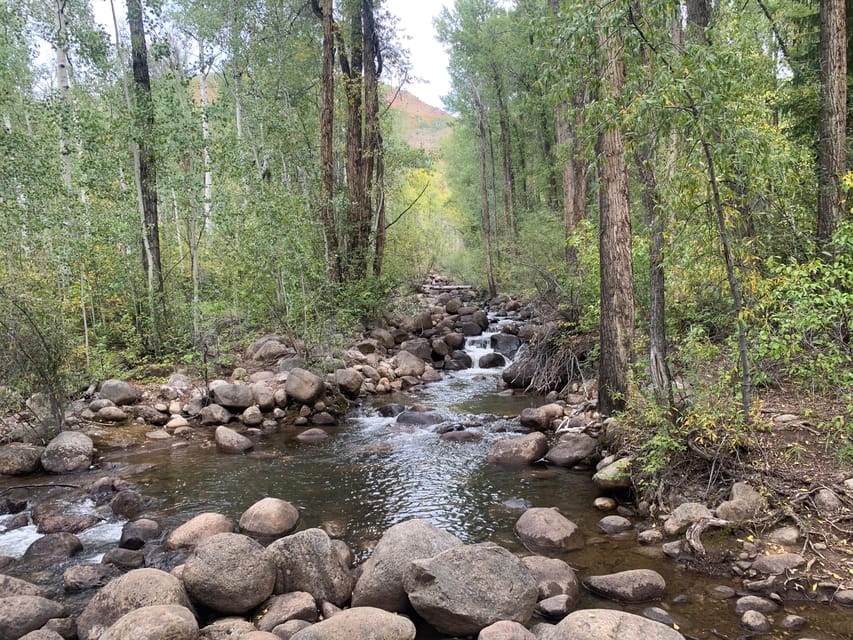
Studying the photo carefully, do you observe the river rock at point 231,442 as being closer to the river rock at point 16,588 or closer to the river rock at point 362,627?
the river rock at point 16,588

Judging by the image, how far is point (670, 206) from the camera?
16.0ft

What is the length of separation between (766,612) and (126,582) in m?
4.59

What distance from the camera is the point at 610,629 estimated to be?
10.9 feet

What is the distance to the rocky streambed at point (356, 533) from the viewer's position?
3.88 m

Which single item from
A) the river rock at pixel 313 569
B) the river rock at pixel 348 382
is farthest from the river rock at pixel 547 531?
the river rock at pixel 348 382

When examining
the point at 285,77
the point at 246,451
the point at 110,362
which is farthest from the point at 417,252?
the point at 246,451

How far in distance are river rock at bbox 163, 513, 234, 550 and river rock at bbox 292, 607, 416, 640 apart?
228 cm

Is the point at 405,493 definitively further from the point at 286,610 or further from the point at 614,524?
the point at 286,610

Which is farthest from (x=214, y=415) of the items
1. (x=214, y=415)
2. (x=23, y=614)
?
(x=23, y=614)

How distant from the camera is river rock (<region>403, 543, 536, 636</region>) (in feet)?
12.7

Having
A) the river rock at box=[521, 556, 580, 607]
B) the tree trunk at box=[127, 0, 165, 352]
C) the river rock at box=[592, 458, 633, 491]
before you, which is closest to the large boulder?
the river rock at box=[521, 556, 580, 607]

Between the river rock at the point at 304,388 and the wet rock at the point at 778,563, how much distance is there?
7602mm

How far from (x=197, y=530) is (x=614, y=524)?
4117 millimetres

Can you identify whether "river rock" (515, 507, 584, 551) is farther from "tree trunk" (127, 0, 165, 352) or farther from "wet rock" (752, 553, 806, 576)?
"tree trunk" (127, 0, 165, 352)
